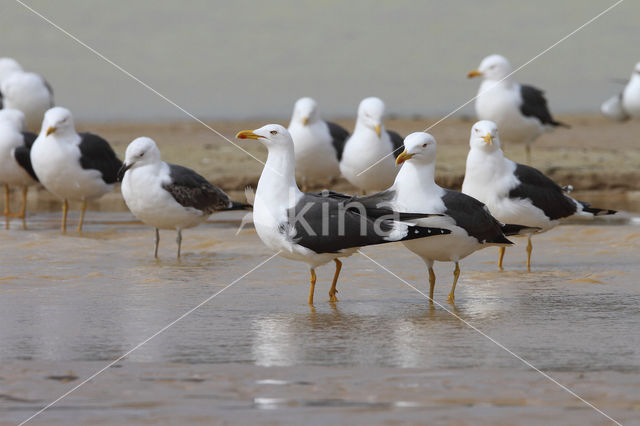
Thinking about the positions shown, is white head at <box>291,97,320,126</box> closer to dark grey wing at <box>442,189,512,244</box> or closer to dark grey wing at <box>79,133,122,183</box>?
dark grey wing at <box>79,133,122,183</box>

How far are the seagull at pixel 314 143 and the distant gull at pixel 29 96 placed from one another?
7.03m

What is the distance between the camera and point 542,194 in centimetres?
786

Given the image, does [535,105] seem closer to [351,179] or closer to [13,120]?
[351,179]

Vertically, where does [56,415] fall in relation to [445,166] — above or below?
below

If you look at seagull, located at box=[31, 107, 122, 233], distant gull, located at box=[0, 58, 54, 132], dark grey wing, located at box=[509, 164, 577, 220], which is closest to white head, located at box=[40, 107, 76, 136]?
seagull, located at box=[31, 107, 122, 233]

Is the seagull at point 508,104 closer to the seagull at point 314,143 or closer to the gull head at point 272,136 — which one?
the seagull at point 314,143

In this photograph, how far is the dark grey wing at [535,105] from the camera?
49.4 ft

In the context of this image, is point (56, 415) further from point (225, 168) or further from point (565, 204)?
point (225, 168)

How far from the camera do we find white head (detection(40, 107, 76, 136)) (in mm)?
10503

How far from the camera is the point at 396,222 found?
6.02 metres

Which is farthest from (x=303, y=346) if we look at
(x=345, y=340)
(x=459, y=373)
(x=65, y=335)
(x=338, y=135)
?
(x=338, y=135)

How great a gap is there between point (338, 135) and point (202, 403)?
9.09 meters

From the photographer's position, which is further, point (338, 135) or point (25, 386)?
point (338, 135)

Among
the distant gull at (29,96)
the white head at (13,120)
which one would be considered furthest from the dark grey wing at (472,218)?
the distant gull at (29,96)
